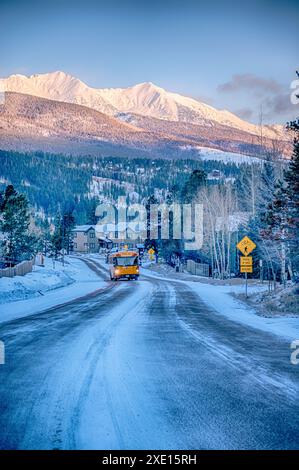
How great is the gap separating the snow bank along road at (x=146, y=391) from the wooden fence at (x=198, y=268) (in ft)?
152

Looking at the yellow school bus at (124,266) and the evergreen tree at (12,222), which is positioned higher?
the evergreen tree at (12,222)

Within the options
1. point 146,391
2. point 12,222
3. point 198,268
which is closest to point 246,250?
point 146,391

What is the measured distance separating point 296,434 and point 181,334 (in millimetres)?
6402

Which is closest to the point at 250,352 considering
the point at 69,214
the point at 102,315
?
the point at 102,315

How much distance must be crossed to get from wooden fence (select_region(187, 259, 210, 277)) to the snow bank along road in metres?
46.2

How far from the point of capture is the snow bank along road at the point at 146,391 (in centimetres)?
394

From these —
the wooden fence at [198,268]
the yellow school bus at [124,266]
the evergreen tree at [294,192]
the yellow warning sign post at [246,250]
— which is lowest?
the wooden fence at [198,268]

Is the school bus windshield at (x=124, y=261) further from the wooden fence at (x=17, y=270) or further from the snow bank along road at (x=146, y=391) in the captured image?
the snow bank along road at (x=146, y=391)

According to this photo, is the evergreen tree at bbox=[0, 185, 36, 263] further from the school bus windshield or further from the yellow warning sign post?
the yellow warning sign post

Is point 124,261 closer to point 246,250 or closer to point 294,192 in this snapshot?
point 246,250

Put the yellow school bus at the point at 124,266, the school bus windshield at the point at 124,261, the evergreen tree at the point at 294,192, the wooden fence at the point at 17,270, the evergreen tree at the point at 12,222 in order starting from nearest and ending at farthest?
the evergreen tree at the point at 294,192 < the wooden fence at the point at 17,270 < the evergreen tree at the point at 12,222 < the yellow school bus at the point at 124,266 < the school bus windshield at the point at 124,261

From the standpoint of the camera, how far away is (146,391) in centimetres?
538

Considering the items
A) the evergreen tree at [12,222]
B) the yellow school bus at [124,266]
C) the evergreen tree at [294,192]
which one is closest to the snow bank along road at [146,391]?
the evergreen tree at [294,192]

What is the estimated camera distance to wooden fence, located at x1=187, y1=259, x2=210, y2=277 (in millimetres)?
56406
